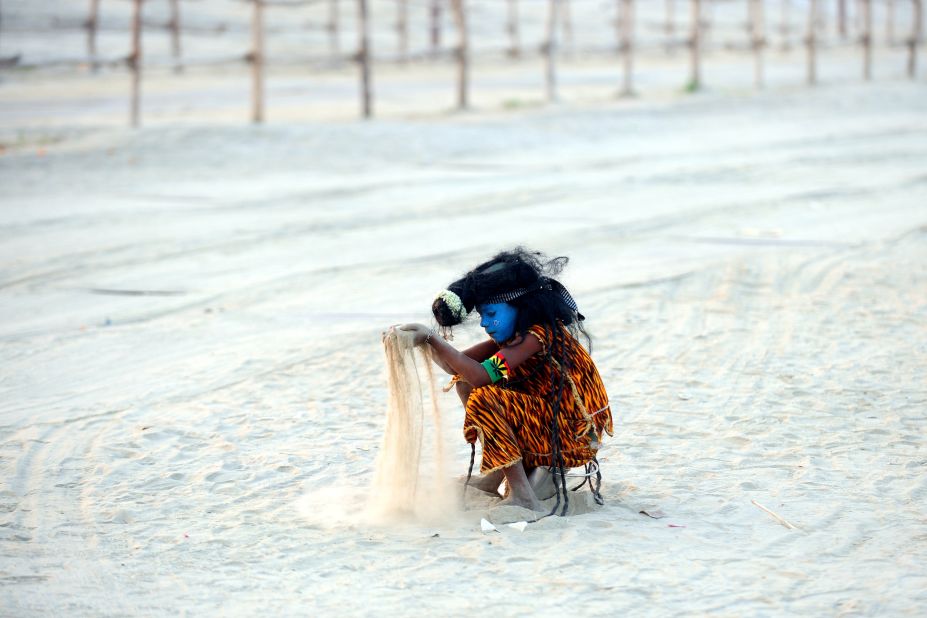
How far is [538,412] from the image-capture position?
433cm

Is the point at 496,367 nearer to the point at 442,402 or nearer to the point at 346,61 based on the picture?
the point at 442,402

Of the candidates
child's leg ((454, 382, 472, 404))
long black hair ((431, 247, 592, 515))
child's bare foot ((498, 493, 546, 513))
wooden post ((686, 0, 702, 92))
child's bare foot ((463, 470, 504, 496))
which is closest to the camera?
long black hair ((431, 247, 592, 515))

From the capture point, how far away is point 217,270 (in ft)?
29.6

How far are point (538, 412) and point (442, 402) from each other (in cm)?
156

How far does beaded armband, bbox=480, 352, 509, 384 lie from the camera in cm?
425

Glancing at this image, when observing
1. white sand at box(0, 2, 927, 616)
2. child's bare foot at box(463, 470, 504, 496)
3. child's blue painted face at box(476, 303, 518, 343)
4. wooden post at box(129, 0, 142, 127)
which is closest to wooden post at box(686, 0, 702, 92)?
white sand at box(0, 2, 927, 616)

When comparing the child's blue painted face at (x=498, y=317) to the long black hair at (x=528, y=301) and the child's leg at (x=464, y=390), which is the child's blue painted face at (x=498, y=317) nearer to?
the long black hair at (x=528, y=301)

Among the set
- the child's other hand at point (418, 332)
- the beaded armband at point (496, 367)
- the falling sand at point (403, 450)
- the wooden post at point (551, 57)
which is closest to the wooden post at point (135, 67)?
the wooden post at point (551, 57)

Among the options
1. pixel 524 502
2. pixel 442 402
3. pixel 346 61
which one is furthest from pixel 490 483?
pixel 346 61

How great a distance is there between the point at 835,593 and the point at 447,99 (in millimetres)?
21529

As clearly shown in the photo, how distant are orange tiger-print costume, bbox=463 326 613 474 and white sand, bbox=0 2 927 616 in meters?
0.22

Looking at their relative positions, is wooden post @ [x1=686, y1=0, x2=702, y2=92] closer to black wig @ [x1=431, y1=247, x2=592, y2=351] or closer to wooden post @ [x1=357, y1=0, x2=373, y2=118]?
wooden post @ [x1=357, y1=0, x2=373, y2=118]

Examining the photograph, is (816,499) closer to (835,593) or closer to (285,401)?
(835,593)

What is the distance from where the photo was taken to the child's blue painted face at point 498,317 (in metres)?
4.27
